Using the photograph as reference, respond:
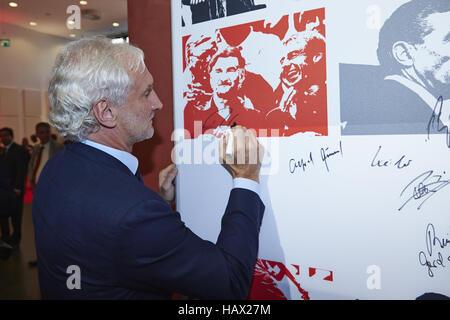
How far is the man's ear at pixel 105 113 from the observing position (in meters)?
0.82

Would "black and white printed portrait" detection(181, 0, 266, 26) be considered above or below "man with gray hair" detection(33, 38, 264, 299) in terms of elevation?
above

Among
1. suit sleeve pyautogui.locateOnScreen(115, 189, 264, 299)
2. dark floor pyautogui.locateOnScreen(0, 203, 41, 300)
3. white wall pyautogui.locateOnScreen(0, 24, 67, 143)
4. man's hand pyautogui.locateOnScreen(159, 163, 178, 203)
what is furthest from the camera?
white wall pyautogui.locateOnScreen(0, 24, 67, 143)

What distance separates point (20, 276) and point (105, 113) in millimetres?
2896

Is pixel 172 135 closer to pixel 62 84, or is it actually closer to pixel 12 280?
pixel 62 84

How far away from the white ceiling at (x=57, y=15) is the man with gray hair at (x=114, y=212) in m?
4.75

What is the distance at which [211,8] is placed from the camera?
107 centimetres

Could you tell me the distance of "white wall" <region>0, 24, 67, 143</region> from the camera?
7.38 metres

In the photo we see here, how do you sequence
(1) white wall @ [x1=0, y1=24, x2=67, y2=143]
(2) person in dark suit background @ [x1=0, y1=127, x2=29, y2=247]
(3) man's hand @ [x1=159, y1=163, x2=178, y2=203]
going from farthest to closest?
(1) white wall @ [x1=0, y1=24, x2=67, y2=143] < (2) person in dark suit background @ [x1=0, y1=127, x2=29, y2=247] < (3) man's hand @ [x1=159, y1=163, x2=178, y2=203]

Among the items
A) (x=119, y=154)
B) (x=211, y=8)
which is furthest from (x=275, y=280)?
(x=211, y=8)

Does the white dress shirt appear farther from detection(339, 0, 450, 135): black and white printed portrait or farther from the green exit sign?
Result: the green exit sign

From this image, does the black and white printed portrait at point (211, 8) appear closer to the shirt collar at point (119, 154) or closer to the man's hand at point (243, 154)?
the man's hand at point (243, 154)
